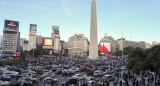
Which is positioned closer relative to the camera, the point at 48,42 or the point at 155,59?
the point at 155,59

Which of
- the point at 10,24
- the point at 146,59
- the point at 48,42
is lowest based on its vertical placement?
the point at 146,59

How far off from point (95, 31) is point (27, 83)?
3775 centimetres

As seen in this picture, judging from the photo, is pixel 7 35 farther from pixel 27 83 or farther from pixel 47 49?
pixel 27 83

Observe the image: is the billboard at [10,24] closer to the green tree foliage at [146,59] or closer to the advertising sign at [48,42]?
the advertising sign at [48,42]

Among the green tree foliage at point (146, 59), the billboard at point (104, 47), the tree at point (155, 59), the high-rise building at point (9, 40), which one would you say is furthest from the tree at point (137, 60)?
the high-rise building at point (9, 40)

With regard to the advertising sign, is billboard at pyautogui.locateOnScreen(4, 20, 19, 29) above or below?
above

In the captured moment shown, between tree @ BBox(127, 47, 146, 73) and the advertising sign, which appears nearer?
tree @ BBox(127, 47, 146, 73)

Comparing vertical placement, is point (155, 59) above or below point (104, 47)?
below

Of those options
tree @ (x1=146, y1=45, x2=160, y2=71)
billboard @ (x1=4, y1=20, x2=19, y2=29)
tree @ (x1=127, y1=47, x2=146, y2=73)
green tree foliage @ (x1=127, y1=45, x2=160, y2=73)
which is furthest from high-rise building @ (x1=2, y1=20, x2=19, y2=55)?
tree @ (x1=146, y1=45, x2=160, y2=71)

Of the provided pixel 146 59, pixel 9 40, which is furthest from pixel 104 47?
pixel 9 40

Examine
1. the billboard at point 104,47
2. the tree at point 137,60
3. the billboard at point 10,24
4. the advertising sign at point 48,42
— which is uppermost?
the billboard at point 10,24

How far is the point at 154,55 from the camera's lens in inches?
441

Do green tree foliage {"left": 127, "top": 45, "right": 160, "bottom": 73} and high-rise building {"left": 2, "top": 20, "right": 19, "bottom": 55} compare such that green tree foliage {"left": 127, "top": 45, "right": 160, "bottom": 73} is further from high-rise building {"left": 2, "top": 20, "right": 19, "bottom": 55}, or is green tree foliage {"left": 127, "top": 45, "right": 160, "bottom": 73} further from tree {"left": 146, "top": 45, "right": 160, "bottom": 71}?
high-rise building {"left": 2, "top": 20, "right": 19, "bottom": 55}

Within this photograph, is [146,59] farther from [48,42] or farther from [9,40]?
[9,40]
